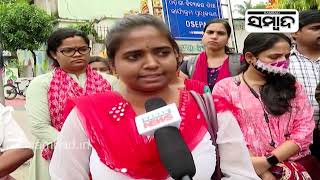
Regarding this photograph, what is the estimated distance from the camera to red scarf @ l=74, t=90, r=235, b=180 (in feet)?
5.56

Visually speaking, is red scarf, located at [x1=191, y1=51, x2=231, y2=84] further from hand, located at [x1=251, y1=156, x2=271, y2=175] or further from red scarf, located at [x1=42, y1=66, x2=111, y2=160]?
hand, located at [x1=251, y1=156, x2=271, y2=175]

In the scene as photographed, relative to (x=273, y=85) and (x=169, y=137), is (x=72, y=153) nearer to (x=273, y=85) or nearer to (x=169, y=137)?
(x=169, y=137)

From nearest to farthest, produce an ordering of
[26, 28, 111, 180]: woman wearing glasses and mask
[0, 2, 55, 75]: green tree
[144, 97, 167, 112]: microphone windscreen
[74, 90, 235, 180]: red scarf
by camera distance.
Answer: [144, 97, 167, 112]: microphone windscreen
[74, 90, 235, 180]: red scarf
[26, 28, 111, 180]: woman wearing glasses and mask
[0, 2, 55, 75]: green tree

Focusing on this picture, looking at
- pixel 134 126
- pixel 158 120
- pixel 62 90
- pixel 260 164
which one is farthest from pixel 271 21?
pixel 158 120

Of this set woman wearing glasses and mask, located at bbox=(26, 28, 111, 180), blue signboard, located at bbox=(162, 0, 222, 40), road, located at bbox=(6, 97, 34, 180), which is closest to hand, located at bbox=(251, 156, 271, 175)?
woman wearing glasses and mask, located at bbox=(26, 28, 111, 180)

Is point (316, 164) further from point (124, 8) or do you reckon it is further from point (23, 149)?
point (124, 8)

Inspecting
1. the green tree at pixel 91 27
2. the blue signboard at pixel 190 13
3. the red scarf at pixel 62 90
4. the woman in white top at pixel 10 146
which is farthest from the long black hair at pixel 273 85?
the green tree at pixel 91 27

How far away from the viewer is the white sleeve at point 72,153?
5.93 feet

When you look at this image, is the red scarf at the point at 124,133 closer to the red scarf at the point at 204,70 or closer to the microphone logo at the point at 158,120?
the microphone logo at the point at 158,120

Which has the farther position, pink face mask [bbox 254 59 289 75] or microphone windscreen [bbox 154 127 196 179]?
pink face mask [bbox 254 59 289 75]

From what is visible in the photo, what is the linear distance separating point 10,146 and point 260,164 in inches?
54.8

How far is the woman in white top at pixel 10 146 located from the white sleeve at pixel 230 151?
1114 mm

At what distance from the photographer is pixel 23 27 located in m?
23.4

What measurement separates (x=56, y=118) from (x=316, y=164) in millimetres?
1773
